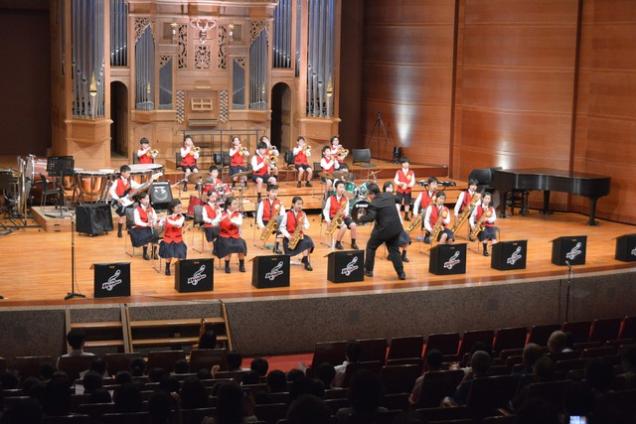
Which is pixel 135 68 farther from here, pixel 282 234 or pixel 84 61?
pixel 282 234

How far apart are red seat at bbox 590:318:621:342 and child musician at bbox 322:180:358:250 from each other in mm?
4757

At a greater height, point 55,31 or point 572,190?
point 55,31

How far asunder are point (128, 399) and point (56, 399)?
441 millimetres

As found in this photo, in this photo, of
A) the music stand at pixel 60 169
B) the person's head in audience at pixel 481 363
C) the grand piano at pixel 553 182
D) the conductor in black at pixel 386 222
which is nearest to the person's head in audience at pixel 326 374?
the person's head in audience at pixel 481 363

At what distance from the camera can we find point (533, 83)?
741 inches

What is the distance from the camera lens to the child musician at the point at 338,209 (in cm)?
1509

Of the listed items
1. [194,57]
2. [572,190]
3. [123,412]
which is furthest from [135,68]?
[123,412]

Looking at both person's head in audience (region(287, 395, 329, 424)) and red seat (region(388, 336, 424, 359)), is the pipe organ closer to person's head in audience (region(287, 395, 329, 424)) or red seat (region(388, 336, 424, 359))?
red seat (region(388, 336, 424, 359))

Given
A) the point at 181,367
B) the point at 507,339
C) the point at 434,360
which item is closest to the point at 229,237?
the point at 507,339

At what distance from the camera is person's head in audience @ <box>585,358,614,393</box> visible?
6363 millimetres

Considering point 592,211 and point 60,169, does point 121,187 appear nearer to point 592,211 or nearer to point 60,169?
point 60,169

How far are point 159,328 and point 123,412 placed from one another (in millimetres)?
5260

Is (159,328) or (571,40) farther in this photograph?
(571,40)

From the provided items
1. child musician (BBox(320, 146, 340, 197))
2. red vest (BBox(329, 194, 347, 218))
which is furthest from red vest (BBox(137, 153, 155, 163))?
red vest (BBox(329, 194, 347, 218))
